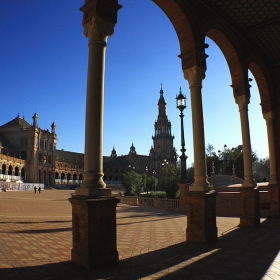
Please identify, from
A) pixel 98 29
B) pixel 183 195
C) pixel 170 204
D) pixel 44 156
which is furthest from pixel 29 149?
pixel 98 29

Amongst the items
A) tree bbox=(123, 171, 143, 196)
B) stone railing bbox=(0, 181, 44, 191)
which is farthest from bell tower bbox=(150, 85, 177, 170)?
tree bbox=(123, 171, 143, 196)

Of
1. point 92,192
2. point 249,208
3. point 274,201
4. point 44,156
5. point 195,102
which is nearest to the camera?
point 92,192

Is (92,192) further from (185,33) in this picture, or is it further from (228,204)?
(228,204)

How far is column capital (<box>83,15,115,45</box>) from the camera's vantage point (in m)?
5.75

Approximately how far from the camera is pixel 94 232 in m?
4.92

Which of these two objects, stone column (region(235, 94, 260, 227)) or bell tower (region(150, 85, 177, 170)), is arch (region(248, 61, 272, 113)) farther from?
bell tower (region(150, 85, 177, 170))

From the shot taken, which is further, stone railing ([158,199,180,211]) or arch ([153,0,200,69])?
stone railing ([158,199,180,211])

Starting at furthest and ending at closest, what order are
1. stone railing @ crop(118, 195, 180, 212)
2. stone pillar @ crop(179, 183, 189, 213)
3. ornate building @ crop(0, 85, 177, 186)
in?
ornate building @ crop(0, 85, 177, 186), stone railing @ crop(118, 195, 180, 212), stone pillar @ crop(179, 183, 189, 213)

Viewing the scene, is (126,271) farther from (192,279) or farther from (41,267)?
(41,267)

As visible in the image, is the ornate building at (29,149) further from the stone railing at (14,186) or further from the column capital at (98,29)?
the column capital at (98,29)

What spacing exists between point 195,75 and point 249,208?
5.51 metres

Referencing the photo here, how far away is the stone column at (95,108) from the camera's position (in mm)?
5277

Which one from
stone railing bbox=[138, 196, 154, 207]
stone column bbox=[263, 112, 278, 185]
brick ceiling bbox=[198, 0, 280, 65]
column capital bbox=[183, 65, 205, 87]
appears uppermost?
brick ceiling bbox=[198, 0, 280, 65]

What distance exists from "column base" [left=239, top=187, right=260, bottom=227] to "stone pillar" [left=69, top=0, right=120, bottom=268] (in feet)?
21.8
